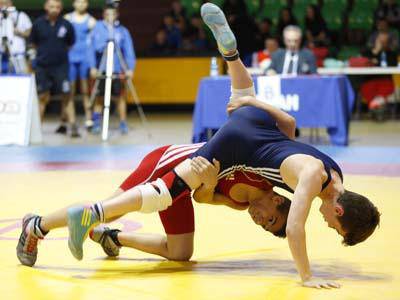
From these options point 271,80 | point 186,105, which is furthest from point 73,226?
point 186,105

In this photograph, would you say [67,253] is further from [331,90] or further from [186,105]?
[186,105]

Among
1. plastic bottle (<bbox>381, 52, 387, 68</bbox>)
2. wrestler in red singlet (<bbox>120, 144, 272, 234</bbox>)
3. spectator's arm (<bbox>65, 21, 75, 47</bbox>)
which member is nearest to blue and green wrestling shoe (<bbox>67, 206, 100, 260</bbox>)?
wrestler in red singlet (<bbox>120, 144, 272, 234</bbox>)

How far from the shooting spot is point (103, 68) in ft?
39.0

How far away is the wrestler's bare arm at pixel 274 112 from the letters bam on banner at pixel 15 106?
21.3 ft

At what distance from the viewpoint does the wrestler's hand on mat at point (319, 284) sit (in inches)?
165

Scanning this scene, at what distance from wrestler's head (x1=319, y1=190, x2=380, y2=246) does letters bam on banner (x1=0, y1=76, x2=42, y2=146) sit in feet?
23.1

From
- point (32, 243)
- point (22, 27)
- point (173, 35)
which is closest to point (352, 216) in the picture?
point (32, 243)

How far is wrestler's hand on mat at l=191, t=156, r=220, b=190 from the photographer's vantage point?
14.5 feet

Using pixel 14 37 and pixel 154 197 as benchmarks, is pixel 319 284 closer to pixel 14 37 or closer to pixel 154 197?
pixel 154 197

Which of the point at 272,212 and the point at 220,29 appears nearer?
the point at 272,212

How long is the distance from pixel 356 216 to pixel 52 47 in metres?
7.68

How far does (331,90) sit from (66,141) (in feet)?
11.1

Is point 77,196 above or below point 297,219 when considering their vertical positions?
below

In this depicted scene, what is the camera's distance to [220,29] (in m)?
4.80
